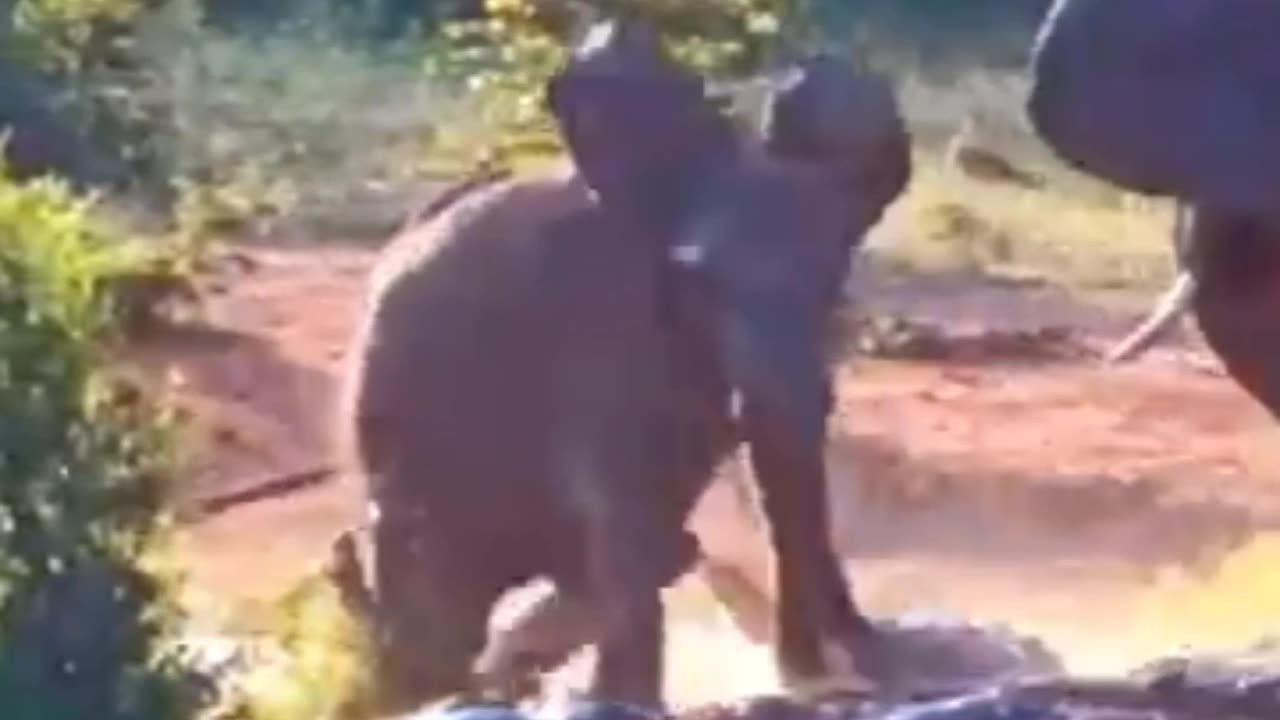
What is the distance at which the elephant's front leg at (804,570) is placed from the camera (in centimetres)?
510

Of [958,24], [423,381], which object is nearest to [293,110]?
[958,24]

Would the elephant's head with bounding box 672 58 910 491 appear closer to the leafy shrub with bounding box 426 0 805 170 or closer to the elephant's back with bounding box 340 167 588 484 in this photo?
the elephant's back with bounding box 340 167 588 484

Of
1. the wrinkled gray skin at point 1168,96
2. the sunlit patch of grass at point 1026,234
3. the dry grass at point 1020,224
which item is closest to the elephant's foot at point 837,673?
the wrinkled gray skin at point 1168,96

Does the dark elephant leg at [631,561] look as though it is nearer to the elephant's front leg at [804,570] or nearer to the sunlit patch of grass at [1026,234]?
the elephant's front leg at [804,570]

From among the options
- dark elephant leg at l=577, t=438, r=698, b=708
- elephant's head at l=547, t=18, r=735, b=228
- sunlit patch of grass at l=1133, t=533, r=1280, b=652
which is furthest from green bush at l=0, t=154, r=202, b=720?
sunlit patch of grass at l=1133, t=533, r=1280, b=652

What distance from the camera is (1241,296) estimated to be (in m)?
5.21

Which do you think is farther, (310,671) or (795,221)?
(310,671)

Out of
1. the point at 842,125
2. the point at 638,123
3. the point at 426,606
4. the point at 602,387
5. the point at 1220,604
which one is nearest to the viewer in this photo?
the point at 842,125

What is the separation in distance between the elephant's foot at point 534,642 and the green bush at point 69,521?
46 cm

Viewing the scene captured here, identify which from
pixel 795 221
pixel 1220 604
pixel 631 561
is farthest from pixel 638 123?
pixel 1220 604

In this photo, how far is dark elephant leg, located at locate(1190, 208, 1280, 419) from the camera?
5148 mm

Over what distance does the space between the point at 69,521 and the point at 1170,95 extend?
5.91ft

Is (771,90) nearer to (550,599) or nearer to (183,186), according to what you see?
(550,599)

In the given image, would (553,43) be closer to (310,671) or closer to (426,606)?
(310,671)
